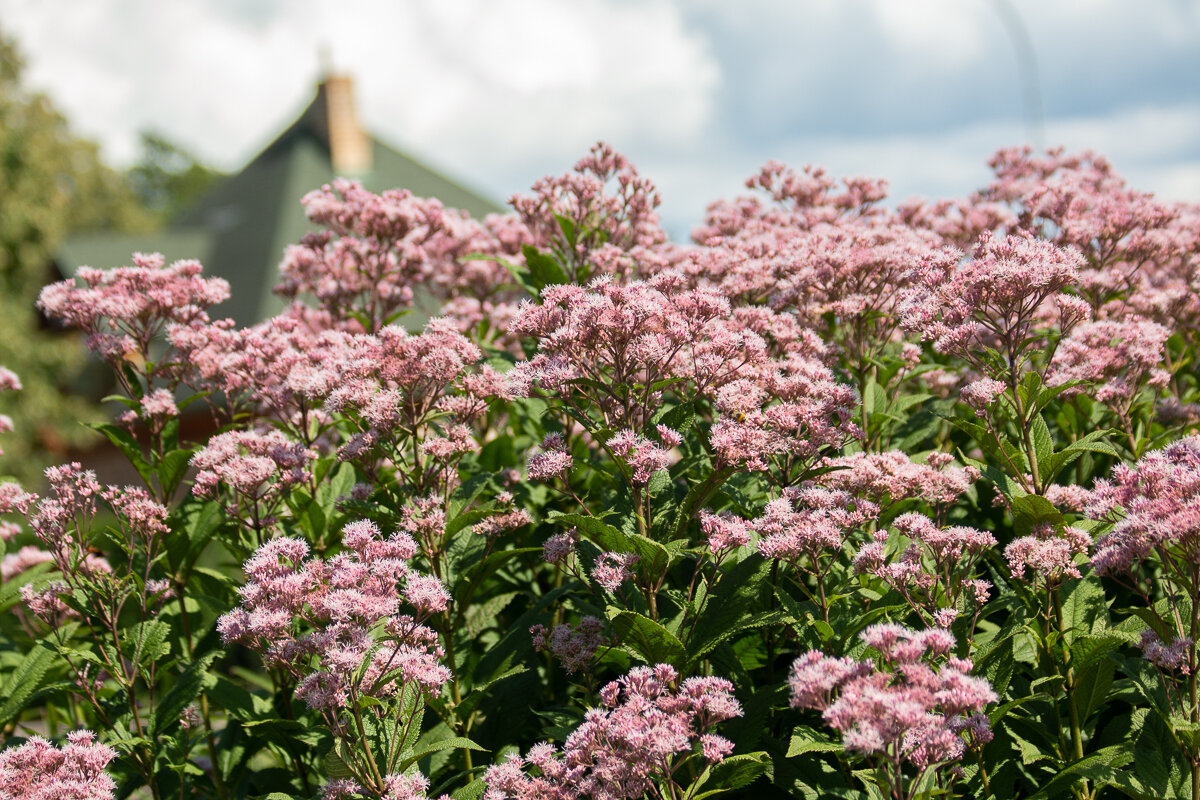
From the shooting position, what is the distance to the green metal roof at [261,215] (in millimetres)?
40844

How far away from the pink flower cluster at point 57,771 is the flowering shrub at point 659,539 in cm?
2

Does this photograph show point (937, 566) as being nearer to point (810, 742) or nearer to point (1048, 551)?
point (1048, 551)

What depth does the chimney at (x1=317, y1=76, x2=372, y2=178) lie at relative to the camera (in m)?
47.7

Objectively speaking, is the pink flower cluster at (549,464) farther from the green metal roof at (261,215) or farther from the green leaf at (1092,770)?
the green metal roof at (261,215)

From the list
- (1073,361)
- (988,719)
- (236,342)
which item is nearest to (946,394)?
(1073,361)

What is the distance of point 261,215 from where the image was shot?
46906mm

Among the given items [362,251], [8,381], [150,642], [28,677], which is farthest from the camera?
[362,251]

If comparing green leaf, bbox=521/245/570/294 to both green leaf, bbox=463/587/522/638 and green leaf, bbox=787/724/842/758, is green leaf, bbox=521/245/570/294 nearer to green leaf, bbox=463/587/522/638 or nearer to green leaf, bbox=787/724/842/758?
green leaf, bbox=463/587/522/638

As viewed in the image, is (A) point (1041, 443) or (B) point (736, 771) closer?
(B) point (736, 771)

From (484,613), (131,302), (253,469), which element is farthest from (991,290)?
(131,302)

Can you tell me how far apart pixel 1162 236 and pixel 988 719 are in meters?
4.24

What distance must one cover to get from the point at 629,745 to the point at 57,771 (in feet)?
7.82

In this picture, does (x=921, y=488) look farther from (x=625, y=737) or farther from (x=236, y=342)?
(x=236, y=342)

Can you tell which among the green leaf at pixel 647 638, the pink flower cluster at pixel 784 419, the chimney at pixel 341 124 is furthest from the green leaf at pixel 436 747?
the chimney at pixel 341 124
